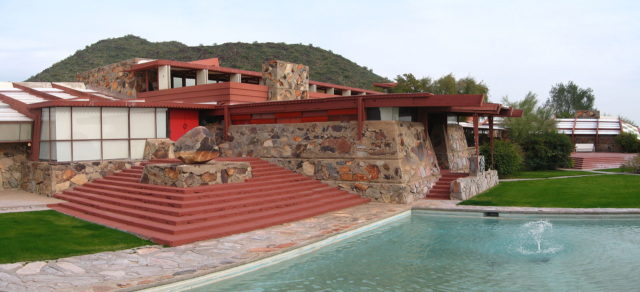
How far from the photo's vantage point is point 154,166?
43.7 feet

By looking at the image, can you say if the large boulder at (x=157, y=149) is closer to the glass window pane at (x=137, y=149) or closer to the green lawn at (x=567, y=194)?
the glass window pane at (x=137, y=149)

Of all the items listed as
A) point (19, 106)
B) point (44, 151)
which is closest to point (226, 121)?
point (44, 151)

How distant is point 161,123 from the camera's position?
1828 centimetres

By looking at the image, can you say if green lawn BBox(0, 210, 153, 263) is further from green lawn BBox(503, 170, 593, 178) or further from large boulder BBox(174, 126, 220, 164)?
green lawn BBox(503, 170, 593, 178)

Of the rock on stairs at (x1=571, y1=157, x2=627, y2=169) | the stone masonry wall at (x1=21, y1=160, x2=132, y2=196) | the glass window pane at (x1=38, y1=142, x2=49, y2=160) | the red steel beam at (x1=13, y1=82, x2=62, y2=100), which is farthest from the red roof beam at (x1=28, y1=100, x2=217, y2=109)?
the rock on stairs at (x1=571, y1=157, x2=627, y2=169)

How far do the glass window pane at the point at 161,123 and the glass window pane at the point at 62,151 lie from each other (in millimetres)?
3285

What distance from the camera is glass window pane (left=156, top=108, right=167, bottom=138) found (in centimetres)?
1816

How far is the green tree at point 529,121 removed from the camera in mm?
29391

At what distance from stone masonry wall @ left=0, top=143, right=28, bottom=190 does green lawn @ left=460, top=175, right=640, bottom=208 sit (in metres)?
16.2

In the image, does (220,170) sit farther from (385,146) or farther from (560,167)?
(560,167)

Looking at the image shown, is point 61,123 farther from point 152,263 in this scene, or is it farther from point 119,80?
point 119,80

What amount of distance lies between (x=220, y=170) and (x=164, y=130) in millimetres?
6181

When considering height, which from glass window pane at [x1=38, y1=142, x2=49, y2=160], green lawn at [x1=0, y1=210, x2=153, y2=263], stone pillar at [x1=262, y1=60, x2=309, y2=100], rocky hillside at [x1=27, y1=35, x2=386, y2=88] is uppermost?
rocky hillside at [x1=27, y1=35, x2=386, y2=88]

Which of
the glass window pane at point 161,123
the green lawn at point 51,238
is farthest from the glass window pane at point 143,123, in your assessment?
the green lawn at point 51,238
